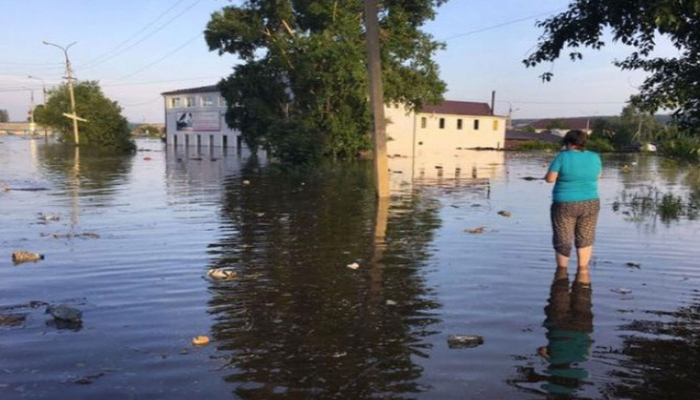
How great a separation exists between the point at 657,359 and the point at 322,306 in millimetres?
3229

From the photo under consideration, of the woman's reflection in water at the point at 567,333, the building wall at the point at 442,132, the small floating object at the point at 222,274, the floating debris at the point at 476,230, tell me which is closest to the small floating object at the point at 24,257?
the small floating object at the point at 222,274

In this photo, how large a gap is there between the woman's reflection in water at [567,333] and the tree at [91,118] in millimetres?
59463

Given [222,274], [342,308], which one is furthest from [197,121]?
[342,308]

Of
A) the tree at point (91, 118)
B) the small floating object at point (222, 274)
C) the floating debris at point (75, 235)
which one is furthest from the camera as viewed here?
the tree at point (91, 118)

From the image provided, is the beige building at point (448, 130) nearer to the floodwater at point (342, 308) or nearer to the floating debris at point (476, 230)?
the floating debris at point (476, 230)

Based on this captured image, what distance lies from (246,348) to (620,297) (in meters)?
4.35

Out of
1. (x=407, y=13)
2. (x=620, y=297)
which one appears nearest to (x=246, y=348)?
(x=620, y=297)

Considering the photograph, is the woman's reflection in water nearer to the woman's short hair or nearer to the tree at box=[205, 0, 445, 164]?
the woman's short hair

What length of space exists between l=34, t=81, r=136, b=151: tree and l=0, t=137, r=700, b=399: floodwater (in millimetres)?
54310

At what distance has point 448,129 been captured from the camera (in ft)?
234

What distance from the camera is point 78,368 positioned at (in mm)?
4703

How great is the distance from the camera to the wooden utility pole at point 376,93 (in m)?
16.9

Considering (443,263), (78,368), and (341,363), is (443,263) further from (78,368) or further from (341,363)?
(78,368)

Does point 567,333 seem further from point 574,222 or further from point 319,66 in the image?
point 319,66
